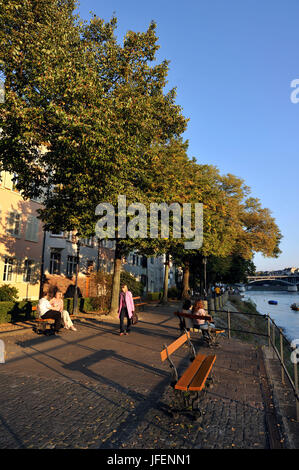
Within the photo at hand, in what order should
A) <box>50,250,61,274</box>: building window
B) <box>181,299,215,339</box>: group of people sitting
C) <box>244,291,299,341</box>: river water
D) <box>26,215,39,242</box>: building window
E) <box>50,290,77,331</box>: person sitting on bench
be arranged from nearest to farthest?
<box>181,299,215,339</box>: group of people sitting, <box>50,290,77,331</box>: person sitting on bench, <box>26,215,39,242</box>: building window, <box>50,250,61,274</box>: building window, <box>244,291,299,341</box>: river water

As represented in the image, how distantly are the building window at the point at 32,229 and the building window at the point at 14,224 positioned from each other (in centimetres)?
91

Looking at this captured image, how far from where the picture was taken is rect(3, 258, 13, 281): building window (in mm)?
23575

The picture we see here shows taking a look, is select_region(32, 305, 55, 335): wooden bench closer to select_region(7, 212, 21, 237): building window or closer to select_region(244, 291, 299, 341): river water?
select_region(7, 212, 21, 237): building window

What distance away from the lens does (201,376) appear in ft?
17.9

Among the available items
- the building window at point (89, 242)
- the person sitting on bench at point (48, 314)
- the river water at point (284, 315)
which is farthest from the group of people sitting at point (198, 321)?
the river water at point (284, 315)

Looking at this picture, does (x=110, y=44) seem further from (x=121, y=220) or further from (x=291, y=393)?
(x=291, y=393)

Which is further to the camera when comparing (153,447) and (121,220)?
(121,220)

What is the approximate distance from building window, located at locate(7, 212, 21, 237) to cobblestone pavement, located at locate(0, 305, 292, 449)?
15.5m

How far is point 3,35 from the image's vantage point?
13438 mm

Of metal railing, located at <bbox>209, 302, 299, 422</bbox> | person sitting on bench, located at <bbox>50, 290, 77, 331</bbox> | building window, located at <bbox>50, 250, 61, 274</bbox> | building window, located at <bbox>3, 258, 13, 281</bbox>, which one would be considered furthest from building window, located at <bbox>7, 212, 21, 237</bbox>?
metal railing, located at <bbox>209, 302, 299, 422</bbox>

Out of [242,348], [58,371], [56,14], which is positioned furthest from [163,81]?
[58,371]

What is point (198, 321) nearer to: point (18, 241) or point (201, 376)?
point (201, 376)

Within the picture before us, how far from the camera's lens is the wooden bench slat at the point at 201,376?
489 cm

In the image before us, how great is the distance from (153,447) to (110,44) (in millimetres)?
17309
